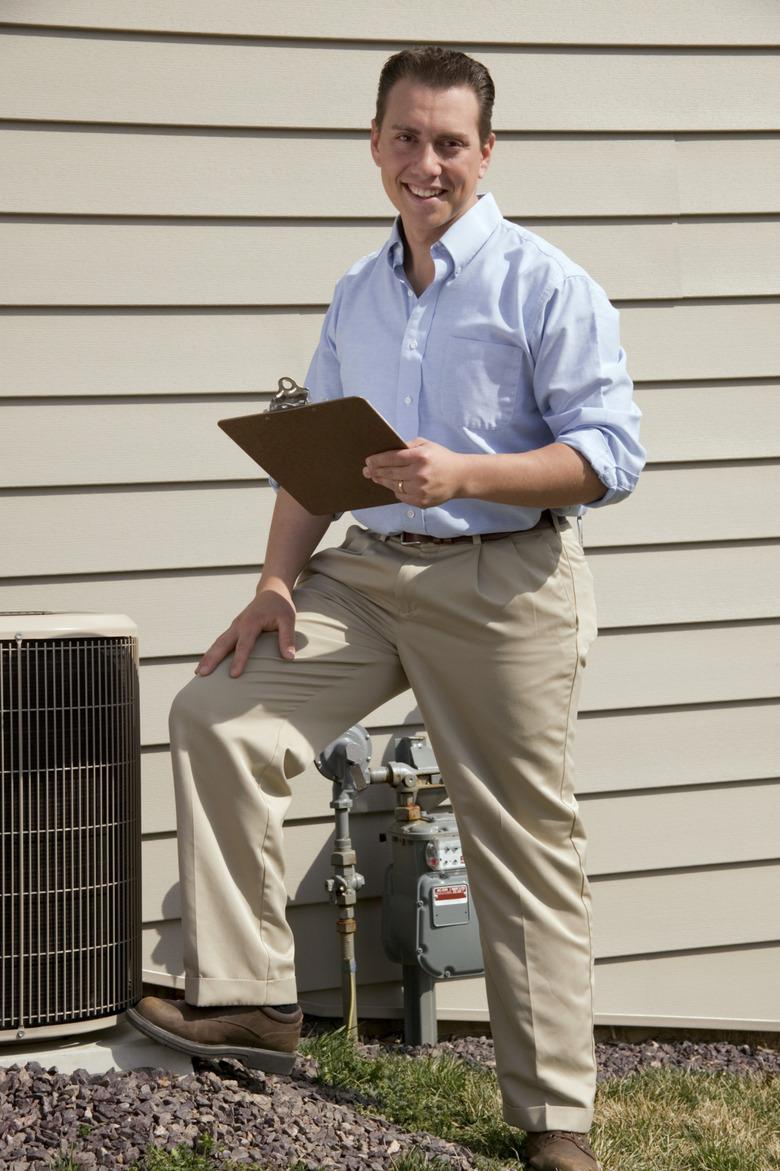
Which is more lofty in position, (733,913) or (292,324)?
(292,324)

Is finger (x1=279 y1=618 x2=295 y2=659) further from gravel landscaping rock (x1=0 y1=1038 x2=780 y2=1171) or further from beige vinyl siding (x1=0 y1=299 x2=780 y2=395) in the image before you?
beige vinyl siding (x1=0 y1=299 x2=780 y2=395)

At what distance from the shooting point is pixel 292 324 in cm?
372

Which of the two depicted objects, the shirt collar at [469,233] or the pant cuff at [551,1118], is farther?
the shirt collar at [469,233]

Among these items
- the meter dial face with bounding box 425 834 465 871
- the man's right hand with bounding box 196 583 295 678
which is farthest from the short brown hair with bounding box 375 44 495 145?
the meter dial face with bounding box 425 834 465 871

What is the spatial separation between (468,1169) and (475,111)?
6.92 ft

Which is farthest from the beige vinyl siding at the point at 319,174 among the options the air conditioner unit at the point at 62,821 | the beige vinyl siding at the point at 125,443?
the air conditioner unit at the point at 62,821

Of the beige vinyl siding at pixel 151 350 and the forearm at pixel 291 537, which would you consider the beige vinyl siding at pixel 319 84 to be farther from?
the forearm at pixel 291 537

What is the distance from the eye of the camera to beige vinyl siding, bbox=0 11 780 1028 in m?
3.54

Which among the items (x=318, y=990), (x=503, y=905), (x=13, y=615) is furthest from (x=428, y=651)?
(x=318, y=990)

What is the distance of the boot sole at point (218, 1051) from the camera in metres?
2.72

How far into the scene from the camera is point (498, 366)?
2.81 meters

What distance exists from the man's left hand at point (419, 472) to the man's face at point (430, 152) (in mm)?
655

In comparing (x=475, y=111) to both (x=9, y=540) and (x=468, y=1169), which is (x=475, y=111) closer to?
(x=9, y=540)

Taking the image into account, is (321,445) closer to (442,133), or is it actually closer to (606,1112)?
(442,133)
